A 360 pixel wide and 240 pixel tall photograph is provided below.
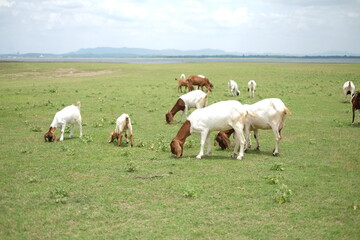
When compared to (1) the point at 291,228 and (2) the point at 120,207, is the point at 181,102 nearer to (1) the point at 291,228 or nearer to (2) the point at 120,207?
(2) the point at 120,207

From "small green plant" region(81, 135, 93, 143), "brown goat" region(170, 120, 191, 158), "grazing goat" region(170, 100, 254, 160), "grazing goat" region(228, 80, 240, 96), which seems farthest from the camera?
"grazing goat" region(228, 80, 240, 96)

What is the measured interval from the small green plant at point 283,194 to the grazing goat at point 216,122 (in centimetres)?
331

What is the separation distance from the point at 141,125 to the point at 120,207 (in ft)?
35.3

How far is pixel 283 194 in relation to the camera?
8617 mm

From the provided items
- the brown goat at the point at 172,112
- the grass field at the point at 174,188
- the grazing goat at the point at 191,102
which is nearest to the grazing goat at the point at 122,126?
the grass field at the point at 174,188

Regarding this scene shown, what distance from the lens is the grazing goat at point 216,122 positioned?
12133mm

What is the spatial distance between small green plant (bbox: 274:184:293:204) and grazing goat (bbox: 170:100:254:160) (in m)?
3.31

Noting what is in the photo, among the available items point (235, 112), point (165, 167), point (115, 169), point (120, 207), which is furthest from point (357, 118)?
point (120, 207)

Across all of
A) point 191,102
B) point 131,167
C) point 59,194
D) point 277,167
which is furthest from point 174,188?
point 191,102

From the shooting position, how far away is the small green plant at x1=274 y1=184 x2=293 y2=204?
28.0 feet

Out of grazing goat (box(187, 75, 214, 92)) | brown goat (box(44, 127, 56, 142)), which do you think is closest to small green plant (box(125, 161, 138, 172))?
brown goat (box(44, 127, 56, 142))

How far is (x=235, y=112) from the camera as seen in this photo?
39.9ft

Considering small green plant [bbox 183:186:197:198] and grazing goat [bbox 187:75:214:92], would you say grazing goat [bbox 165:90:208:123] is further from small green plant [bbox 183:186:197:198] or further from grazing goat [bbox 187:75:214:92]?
grazing goat [bbox 187:75:214:92]

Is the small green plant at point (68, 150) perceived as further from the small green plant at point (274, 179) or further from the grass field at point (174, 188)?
the small green plant at point (274, 179)
